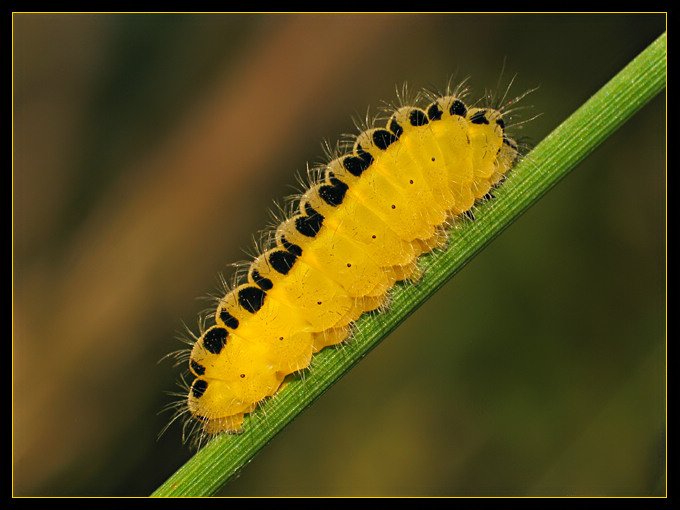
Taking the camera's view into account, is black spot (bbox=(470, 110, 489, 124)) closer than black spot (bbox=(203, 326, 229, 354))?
No

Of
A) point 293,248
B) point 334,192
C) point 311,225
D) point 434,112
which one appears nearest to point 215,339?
point 293,248

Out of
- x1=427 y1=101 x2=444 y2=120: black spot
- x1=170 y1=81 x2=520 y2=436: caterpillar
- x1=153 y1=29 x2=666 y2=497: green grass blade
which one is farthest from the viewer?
x1=427 y1=101 x2=444 y2=120: black spot

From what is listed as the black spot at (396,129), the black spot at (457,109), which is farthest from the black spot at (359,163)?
the black spot at (457,109)

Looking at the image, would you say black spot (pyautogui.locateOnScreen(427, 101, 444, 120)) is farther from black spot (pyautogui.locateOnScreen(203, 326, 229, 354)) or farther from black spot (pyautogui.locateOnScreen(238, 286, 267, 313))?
black spot (pyautogui.locateOnScreen(203, 326, 229, 354))

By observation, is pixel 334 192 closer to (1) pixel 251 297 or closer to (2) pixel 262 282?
(2) pixel 262 282

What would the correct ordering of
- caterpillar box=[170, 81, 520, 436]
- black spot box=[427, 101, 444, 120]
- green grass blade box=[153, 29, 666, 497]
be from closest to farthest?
1. green grass blade box=[153, 29, 666, 497]
2. caterpillar box=[170, 81, 520, 436]
3. black spot box=[427, 101, 444, 120]

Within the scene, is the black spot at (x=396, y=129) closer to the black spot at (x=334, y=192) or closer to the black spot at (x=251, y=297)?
the black spot at (x=334, y=192)

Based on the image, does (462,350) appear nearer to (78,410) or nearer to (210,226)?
(210,226)

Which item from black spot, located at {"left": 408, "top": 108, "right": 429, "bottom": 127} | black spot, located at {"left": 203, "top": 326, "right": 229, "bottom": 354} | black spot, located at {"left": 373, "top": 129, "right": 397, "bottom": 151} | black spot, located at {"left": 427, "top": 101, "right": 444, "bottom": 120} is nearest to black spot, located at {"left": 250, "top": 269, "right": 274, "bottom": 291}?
black spot, located at {"left": 203, "top": 326, "right": 229, "bottom": 354}
